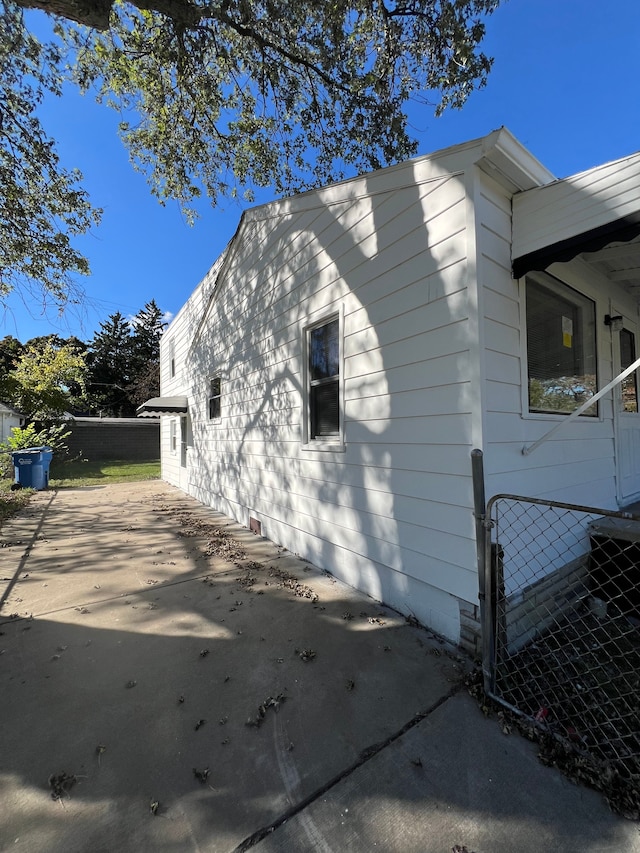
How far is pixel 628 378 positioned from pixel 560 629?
3885 mm

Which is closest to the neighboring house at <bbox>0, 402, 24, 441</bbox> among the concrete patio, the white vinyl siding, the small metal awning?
the small metal awning

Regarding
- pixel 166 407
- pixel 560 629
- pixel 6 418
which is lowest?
pixel 560 629

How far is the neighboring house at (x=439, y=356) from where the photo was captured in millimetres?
2438

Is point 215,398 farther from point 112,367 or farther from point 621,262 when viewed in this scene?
point 112,367

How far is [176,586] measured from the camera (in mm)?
3664

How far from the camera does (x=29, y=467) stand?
9.74 metres

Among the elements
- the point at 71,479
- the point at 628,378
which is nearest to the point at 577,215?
the point at 628,378

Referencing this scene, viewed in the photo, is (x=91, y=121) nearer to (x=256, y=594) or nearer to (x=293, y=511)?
(x=293, y=511)

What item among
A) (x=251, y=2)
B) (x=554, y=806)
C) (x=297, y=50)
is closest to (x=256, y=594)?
(x=554, y=806)

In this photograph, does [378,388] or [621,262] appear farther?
[621,262]

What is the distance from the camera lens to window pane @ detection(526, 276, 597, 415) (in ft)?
9.52

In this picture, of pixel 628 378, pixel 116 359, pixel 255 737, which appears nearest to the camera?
pixel 255 737

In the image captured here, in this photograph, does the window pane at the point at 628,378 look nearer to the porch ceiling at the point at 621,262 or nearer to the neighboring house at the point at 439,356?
the neighboring house at the point at 439,356

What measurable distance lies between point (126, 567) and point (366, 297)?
3.95 metres
